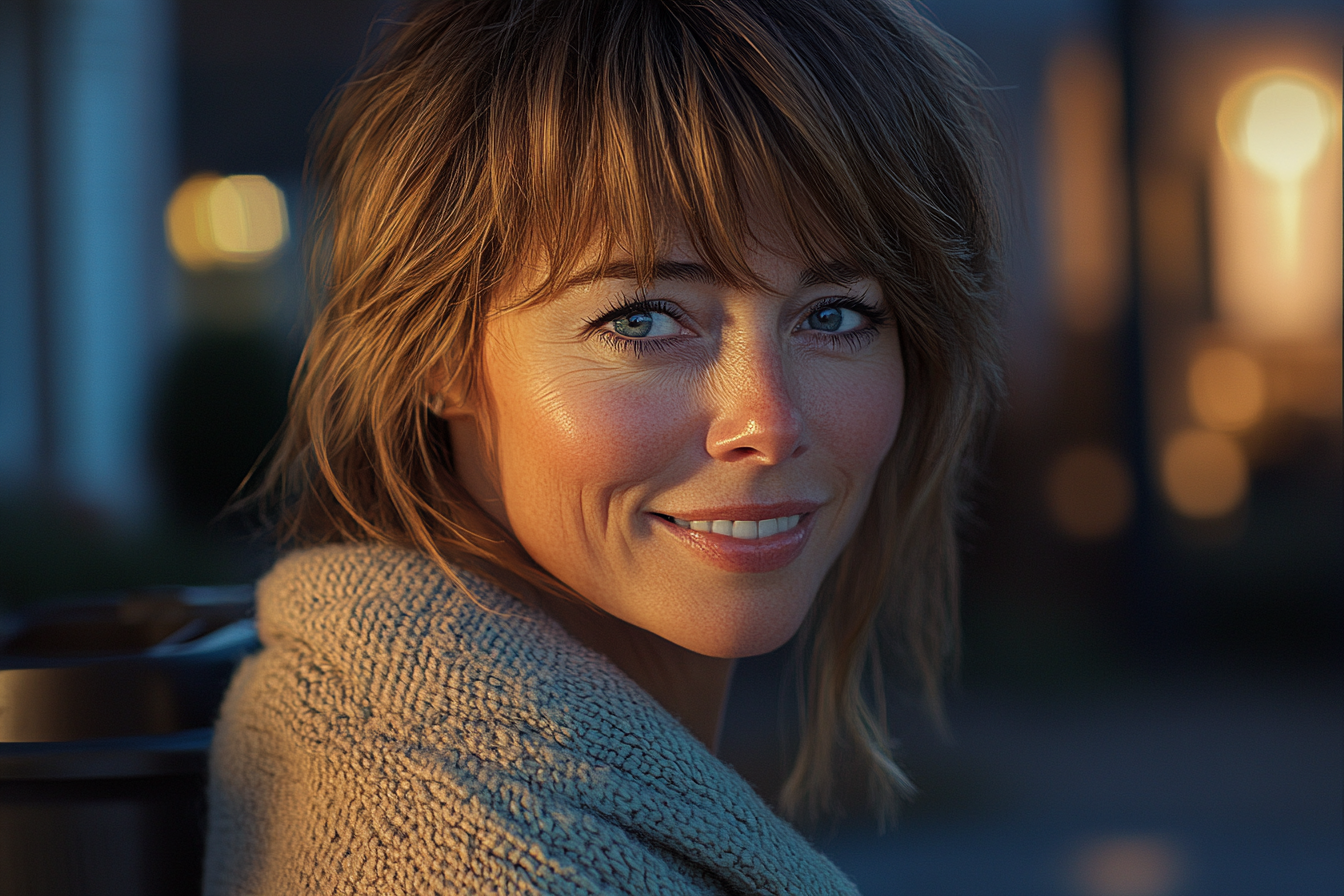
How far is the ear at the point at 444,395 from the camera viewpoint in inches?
52.8

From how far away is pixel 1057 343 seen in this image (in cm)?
638

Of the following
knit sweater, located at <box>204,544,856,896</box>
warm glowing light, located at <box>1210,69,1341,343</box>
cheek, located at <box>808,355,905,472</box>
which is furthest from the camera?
warm glowing light, located at <box>1210,69,1341,343</box>

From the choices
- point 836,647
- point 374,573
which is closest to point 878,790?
point 836,647

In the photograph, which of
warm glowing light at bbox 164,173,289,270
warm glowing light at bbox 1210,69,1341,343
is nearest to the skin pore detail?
warm glowing light at bbox 164,173,289,270

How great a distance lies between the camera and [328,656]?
3.94ft

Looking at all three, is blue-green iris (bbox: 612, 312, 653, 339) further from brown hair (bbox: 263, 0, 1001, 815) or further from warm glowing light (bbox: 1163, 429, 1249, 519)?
warm glowing light (bbox: 1163, 429, 1249, 519)

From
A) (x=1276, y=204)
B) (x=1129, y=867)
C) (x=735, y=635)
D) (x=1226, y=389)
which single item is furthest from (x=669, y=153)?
(x=1276, y=204)

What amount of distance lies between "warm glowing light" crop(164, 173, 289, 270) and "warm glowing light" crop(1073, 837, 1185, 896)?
461 centimetres

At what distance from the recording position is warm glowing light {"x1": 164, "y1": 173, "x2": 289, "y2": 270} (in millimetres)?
6016

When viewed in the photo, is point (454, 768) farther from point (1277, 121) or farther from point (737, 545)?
point (1277, 121)

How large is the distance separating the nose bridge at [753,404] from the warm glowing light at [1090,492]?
17.9ft

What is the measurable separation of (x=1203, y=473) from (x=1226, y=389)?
1.54 ft

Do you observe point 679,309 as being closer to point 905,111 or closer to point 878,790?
point 905,111

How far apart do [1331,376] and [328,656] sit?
6322 millimetres
